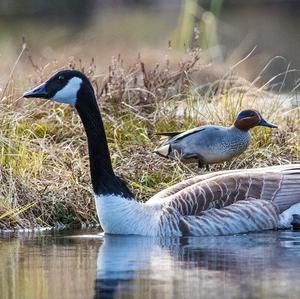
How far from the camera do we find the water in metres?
8.98

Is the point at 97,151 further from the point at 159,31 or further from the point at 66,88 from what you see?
the point at 159,31

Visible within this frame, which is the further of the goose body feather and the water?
the goose body feather

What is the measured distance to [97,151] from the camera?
38.4ft

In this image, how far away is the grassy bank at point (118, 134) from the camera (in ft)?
40.7

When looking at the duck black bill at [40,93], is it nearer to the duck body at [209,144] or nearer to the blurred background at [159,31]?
the duck body at [209,144]

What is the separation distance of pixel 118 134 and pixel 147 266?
4097 millimetres

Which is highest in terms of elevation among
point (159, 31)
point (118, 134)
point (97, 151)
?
point (159, 31)

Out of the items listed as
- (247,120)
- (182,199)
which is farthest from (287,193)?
(247,120)

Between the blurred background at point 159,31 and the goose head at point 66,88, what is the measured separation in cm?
309

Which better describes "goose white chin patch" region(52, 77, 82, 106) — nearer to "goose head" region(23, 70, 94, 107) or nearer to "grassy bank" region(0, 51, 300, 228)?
"goose head" region(23, 70, 94, 107)

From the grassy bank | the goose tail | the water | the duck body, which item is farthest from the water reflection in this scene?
the duck body

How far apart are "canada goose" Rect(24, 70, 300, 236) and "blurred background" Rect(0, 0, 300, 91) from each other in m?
3.11

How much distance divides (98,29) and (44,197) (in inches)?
731

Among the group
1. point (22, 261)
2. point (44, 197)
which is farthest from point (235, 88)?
point (22, 261)
